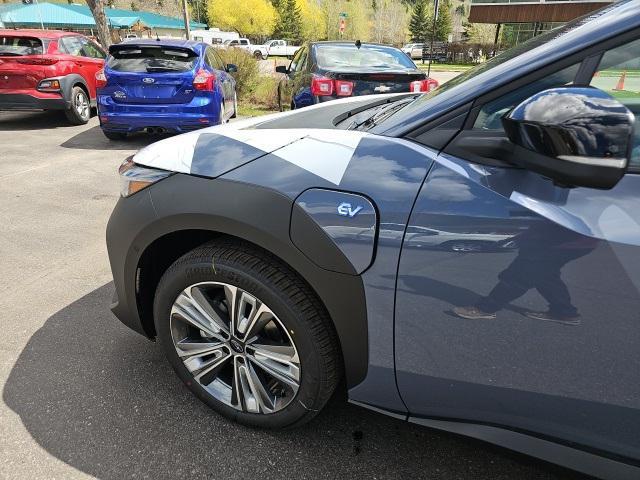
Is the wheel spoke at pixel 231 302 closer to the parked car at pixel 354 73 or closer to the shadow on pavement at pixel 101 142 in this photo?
the parked car at pixel 354 73

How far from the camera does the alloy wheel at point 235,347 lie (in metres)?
1.77

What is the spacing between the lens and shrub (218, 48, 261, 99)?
11.2m

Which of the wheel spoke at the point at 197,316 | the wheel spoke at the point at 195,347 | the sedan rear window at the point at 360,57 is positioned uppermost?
the sedan rear window at the point at 360,57

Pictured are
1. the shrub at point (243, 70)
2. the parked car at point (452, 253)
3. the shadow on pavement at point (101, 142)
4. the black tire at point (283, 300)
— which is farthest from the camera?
the shrub at point (243, 70)

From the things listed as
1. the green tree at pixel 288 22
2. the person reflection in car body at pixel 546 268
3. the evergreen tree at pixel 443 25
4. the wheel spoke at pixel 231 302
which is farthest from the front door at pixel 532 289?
the green tree at pixel 288 22

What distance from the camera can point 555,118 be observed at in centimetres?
112

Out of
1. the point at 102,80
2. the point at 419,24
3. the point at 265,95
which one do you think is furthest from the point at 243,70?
the point at 419,24

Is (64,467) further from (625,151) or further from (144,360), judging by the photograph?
(625,151)

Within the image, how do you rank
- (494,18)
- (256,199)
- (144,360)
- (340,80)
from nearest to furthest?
(256,199) < (144,360) < (340,80) < (494,18)

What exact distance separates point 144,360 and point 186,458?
705mm

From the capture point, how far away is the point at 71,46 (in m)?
8.90

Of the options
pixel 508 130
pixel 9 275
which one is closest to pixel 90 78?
pixel 9 275

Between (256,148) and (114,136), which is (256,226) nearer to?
(256,148)

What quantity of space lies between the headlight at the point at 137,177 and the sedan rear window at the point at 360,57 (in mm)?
4330
